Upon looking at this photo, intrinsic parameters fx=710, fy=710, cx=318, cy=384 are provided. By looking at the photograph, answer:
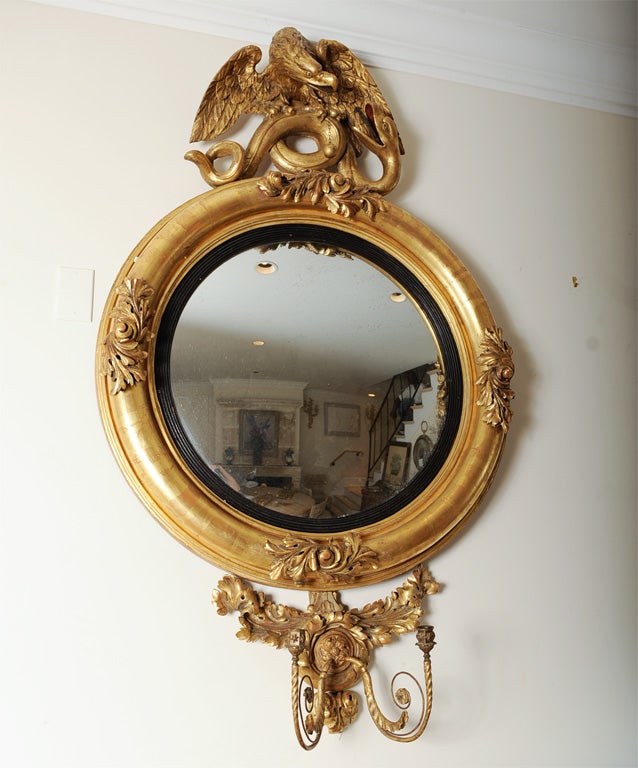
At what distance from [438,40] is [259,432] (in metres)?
0.94

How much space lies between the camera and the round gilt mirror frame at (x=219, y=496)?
1191 millimetres

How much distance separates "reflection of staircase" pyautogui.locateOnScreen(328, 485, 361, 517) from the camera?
1.28 m

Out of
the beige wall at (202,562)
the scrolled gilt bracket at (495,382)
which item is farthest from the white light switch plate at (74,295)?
the scrolled gilt bracket at (495,382)

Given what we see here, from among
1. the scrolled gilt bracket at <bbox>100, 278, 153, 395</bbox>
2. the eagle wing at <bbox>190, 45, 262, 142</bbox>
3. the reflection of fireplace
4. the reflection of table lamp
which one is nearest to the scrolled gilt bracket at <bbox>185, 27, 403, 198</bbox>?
the eagle wing at <bbox>190, 45, 262, 142</bbox>

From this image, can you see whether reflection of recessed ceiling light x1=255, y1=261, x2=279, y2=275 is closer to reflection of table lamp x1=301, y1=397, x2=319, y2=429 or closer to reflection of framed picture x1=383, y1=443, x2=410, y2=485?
reflection of table lamp x1=301, y1=397, x2=319, y2=429

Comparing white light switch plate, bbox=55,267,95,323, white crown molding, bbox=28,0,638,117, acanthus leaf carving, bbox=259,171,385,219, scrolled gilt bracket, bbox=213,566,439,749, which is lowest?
scrolled gilt bracket, bbox=213,566,439,749

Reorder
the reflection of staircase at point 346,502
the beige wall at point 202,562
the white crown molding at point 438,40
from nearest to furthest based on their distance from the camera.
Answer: the beige wall at point 202,562 < the reflection of staircase at point 346,502 < the white crown molding at point 438,40

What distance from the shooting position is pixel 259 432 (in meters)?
1.26

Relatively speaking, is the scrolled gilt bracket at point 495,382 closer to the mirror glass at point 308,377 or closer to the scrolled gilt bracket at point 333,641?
the mirror glass at point 308,377

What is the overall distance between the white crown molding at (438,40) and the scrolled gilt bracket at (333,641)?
1075 millimetres

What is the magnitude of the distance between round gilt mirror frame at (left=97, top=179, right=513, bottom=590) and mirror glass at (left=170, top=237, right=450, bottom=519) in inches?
1.9

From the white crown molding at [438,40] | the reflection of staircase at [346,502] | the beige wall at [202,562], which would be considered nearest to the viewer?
the beige wall at [202,562]

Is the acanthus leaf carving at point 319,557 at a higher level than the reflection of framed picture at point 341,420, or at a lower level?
lower

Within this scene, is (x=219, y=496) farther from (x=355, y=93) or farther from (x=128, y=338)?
(x=355, y=93)
